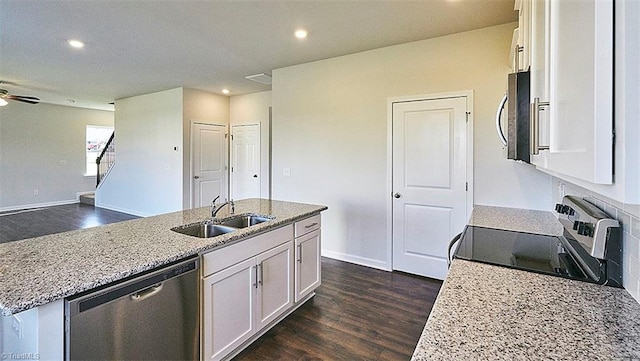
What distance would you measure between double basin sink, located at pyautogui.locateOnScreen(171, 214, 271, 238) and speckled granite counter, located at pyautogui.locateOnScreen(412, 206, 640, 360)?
161 cm

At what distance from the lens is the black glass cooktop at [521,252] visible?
1329 millimetres

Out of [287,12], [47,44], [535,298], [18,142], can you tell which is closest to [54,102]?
[18,142]

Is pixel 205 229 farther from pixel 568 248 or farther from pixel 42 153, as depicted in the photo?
pixel 42 153

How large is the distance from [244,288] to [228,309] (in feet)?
0.53

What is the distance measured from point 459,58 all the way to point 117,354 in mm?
3685

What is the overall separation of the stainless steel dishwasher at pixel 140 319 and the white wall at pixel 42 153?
8.73 meters

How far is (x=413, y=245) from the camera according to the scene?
3.60 metres

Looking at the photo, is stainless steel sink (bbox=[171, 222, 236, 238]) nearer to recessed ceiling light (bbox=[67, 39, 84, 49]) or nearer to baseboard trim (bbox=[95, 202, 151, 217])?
recessed ceiling light (bbox=[67, 39, 84, 49])

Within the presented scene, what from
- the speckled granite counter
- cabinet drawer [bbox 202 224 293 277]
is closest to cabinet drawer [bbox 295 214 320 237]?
cabinet drawer [bbox 202 224 293 277]

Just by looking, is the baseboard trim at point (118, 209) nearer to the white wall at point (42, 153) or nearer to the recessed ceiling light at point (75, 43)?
the white wall at point (42, 153)

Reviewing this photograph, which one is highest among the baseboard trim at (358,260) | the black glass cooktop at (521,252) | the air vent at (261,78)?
the air vent at (261,78)

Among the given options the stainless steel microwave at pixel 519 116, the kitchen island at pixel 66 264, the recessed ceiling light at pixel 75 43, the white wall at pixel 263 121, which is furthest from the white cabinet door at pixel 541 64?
the white wall at pixel 263 121

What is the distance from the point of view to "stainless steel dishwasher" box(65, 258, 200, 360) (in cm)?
125

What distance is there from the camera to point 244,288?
2045mm
